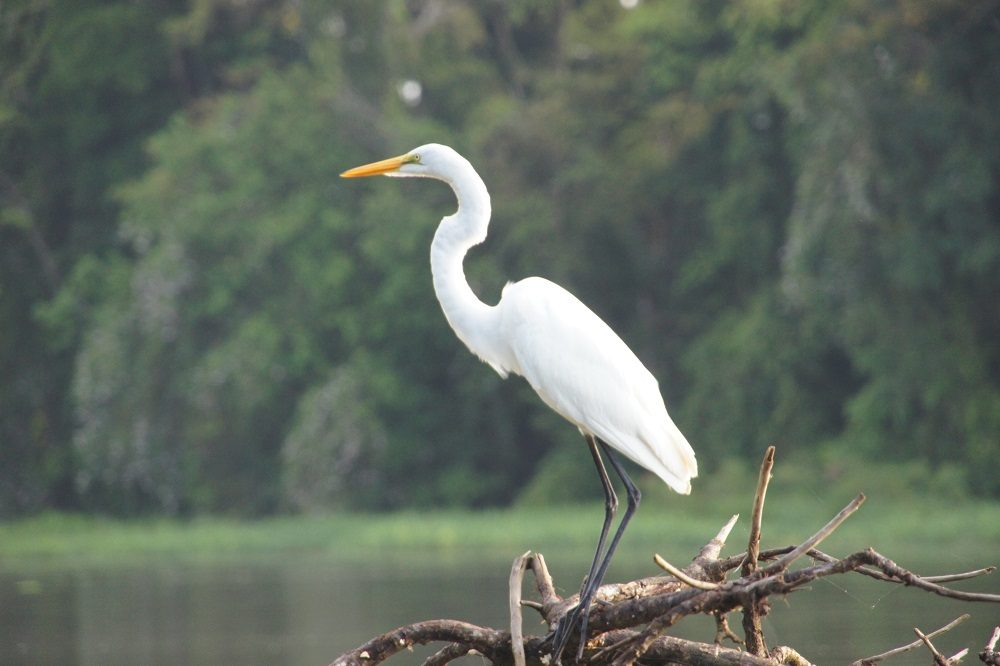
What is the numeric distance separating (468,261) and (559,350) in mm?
14658

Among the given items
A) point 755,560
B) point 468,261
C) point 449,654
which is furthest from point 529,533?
point 755,560

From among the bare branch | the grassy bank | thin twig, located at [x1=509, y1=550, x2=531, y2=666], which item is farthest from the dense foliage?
thin twig, located at [x1=509, y1=550, x2=531, y2=666]

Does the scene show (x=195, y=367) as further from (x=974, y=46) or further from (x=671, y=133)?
(x=974, y=46)

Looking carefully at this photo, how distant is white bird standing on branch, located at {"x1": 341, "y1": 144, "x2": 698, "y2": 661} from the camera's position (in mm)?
5160

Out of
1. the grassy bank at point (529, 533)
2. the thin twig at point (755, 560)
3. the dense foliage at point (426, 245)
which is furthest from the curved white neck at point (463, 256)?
the dense foliage at point (426, 245)

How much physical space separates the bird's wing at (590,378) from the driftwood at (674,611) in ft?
1.73

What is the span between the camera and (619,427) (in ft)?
17.0

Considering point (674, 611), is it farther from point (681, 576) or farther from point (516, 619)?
point (516, 619)

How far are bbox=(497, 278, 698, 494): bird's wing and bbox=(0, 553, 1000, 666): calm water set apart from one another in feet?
5.24

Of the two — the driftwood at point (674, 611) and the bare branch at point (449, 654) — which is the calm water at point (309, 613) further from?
the bare branch at point (449, 654)

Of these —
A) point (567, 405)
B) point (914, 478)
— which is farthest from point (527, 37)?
point (567, 405)

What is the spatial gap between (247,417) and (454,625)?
16682mm

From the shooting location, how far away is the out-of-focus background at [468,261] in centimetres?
1582

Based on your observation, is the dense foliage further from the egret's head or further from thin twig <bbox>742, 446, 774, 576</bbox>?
thin twig <bbox>742, 446, 774, 576</bbox>
